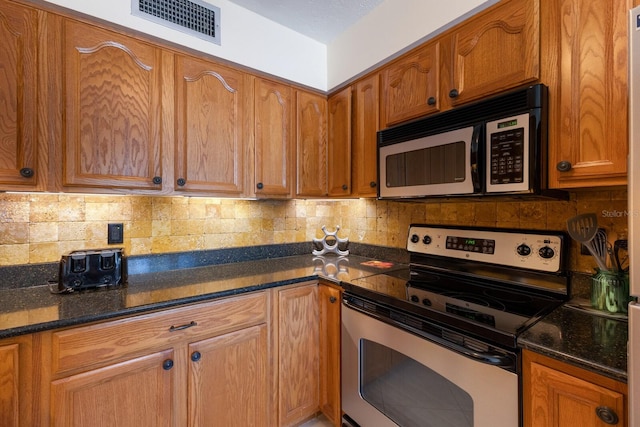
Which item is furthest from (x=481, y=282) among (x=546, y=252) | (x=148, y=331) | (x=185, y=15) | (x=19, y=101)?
(x=19, y=101)

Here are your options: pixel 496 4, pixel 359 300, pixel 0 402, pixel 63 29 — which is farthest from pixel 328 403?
pixel 63 29

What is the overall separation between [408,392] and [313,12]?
6.90 ft

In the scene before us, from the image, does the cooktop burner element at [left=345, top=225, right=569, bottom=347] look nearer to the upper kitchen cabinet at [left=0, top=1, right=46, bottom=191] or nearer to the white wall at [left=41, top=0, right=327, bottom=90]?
the white wall at [left=41, top=0, right=327, bottom=90]

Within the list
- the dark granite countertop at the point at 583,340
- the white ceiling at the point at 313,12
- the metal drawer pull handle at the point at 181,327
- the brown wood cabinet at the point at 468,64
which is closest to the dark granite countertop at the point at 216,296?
the dark granite countertop at the point at 583,340

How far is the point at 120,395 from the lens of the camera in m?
1.12

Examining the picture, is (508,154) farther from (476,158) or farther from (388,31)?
(388,31)

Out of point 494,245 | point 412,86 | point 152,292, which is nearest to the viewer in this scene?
point 152,292

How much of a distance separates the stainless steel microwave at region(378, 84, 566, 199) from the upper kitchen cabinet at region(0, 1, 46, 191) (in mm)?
1596

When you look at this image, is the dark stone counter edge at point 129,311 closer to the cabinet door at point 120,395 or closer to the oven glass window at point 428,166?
the cabinet door at point 120,395

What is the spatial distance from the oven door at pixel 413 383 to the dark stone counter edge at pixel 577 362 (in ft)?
0.38

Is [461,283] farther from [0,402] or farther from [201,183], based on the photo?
[0,402]

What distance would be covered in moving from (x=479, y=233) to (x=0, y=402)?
1995 mm

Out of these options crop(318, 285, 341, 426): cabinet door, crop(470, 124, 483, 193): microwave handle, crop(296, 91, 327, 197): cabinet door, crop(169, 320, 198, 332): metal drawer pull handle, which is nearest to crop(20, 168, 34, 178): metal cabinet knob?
crop(169, 320, 198, 332): metal drawer pull handle

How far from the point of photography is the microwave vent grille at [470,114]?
108cm
